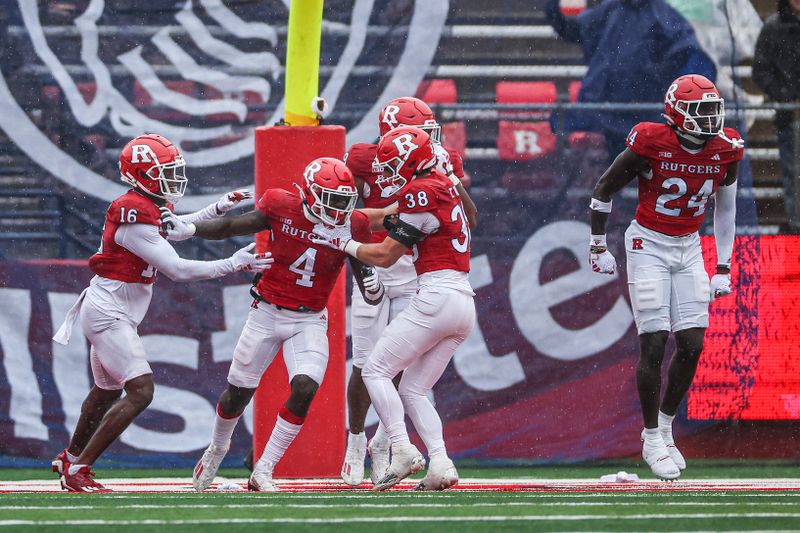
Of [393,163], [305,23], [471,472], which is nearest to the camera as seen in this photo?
[393,163]

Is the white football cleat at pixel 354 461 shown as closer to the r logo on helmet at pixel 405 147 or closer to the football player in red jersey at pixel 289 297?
the football player in red jersey at pixel 289 297

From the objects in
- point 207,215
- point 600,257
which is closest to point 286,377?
point 207,215

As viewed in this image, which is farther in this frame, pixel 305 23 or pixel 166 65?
pixel 166 65

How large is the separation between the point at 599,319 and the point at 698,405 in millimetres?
738

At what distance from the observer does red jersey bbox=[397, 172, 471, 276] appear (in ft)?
19.7

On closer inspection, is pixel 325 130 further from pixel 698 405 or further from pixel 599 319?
pixel 698 405

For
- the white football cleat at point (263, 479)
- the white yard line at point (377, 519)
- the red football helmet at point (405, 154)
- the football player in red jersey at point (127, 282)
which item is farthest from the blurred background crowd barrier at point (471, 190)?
the white yard line at point (377, 519)

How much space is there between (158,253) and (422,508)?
6.36ft

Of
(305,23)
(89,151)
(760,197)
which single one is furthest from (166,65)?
(760,197)

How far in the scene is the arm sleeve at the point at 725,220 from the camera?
22.2ft

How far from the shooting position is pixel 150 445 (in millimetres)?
8047

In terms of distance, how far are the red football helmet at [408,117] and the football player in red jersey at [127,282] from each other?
770 mm

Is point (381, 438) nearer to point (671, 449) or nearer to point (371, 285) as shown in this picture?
point (371, 285)

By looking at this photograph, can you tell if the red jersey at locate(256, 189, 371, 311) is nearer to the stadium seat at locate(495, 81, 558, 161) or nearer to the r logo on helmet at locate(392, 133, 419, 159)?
the r logo on helmet at locate(392, 133, 419, 159)
